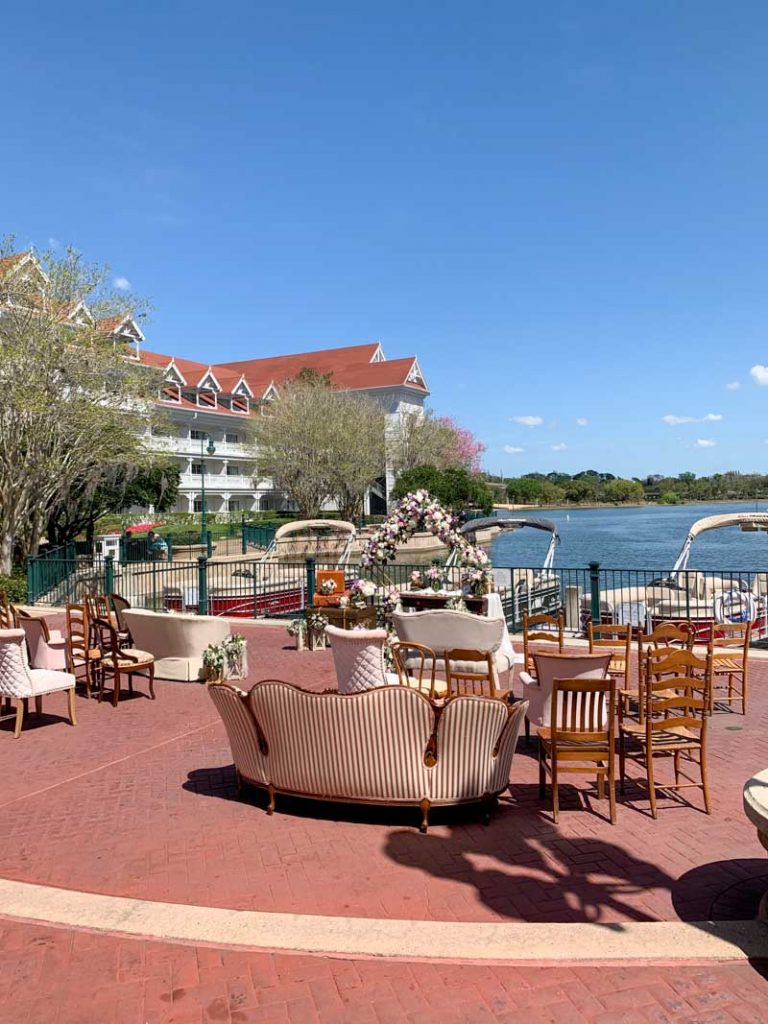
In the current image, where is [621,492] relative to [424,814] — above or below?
above

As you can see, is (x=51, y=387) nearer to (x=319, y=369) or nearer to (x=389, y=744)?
(x=389, y=744)

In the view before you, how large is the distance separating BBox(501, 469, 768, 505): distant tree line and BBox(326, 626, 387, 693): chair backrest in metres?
121

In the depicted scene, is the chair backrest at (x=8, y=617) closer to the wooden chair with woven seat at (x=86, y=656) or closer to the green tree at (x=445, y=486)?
the wooden chair with woven seat at (x=86, y=656)

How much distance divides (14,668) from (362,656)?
3.52 m

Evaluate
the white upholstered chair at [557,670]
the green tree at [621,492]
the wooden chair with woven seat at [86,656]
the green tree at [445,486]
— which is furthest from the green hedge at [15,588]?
the green tree at [621,492]

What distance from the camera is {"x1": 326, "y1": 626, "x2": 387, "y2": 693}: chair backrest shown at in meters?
6.82

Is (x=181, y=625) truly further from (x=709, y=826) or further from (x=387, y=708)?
(x=709, y=826)

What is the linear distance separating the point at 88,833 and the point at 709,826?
4253mm

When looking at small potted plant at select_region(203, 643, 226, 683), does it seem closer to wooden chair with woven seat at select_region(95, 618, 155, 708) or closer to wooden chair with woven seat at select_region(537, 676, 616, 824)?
wooden chair with woven seat at select_region(95, 618, 155, 708)

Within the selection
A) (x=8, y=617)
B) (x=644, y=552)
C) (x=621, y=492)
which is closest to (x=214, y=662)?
(x=8, y=617)

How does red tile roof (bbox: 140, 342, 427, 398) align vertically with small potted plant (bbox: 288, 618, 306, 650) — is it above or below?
above

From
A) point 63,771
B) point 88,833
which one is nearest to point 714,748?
point 88,833

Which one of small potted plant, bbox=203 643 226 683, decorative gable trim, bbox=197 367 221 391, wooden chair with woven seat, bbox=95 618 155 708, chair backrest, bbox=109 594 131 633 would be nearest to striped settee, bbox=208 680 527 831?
wooden chair with woven seat, bbox=95 618 155 708

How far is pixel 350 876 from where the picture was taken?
4.37 m
